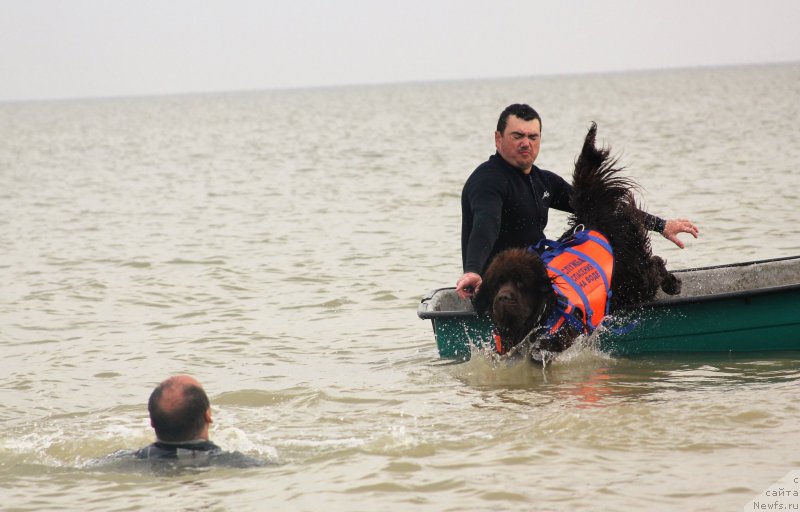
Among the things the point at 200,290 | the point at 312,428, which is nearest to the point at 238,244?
the point at 200,290

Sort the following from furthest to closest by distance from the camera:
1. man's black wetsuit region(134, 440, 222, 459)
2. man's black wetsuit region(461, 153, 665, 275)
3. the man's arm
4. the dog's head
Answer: man's black wetsuit region(461, 153, 665, 275), the man's arm, the dog's head, man's black wetsuit region(134, 440, 222, 459)

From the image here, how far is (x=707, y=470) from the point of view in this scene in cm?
562

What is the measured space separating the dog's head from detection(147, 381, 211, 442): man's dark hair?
82.3 inches

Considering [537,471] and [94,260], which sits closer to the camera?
[537,471]

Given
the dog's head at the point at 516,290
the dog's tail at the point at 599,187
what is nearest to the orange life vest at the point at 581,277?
the dog's head at the point at 516,290

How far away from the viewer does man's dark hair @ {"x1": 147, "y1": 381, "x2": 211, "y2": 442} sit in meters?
5.69

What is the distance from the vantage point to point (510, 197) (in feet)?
Answer: 25.4

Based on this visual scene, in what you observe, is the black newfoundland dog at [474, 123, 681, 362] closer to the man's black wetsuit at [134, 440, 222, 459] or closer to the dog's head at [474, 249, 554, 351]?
the dog's head at [474, 249, 554, 351]

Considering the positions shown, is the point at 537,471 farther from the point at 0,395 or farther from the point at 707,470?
the point at 0,395

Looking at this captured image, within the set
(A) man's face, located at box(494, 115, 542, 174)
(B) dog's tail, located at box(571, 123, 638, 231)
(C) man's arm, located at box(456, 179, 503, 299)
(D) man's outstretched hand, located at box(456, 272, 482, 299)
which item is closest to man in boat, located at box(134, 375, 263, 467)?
(D) man's outstretched hand, located at box(456, 272, 482, 299)

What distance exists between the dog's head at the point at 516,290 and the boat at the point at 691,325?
22.6 inches

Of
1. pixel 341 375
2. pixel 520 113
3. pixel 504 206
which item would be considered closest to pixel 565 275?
pixel 504 206

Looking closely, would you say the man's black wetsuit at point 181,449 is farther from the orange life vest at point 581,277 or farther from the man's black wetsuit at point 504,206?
the orange life vest at point 581,277

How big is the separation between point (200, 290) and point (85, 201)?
12.3 m
